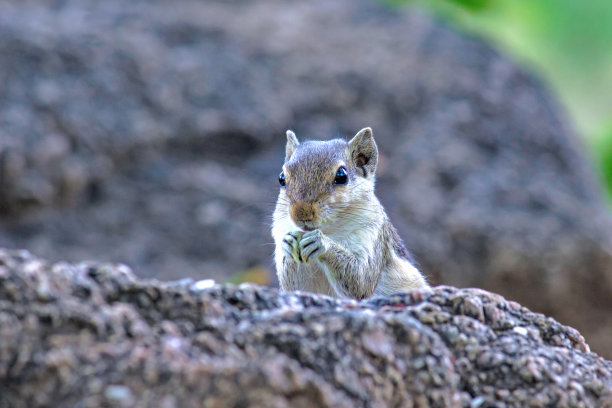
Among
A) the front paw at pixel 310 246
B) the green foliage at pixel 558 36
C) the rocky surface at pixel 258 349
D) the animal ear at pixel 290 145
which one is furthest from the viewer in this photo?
the green foliage at pixel 558 36

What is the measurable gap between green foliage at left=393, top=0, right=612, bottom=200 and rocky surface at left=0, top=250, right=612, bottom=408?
818cm

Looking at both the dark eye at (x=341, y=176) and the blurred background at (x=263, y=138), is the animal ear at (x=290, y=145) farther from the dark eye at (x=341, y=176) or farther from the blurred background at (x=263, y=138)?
the blurred background at (x=263, y=138)

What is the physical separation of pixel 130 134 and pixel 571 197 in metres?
4.30

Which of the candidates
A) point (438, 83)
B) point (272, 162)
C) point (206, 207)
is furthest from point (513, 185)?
point (206, 207)

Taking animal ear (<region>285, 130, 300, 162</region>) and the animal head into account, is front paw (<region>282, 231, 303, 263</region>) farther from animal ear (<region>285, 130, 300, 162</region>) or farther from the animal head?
animal ear (<region>285, 130, 300, 162</region>)

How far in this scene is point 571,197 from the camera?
888 centimetres

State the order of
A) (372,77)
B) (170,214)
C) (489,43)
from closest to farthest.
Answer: (170,214), (372,77), (489,43)

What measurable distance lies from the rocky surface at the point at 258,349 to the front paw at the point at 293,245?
2.79 feet

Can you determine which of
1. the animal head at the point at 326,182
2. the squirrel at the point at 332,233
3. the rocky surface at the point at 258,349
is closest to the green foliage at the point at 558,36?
the animal head at the point at 326,182

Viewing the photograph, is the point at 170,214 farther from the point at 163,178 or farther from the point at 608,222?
the point at 608,222

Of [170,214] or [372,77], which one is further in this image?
[372,77]

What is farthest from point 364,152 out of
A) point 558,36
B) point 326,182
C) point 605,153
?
point 558,36

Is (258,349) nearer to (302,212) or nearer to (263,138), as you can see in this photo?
(302,212)

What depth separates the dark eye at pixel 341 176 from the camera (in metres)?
4.25
